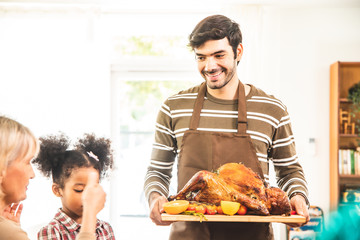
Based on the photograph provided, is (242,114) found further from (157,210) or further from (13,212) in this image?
(13,212)

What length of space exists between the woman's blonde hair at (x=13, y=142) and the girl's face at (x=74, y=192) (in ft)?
0.91

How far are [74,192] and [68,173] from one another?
0.08 metres

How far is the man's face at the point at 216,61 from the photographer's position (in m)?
1.52

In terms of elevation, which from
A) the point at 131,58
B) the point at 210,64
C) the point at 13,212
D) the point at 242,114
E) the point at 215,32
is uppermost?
the point at 131,58

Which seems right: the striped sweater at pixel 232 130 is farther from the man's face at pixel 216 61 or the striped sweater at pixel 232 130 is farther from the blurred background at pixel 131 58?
the blurred background at pixel 131 58

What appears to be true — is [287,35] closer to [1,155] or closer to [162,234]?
[162,234]

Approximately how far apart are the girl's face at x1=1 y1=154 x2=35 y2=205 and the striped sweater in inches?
20.0

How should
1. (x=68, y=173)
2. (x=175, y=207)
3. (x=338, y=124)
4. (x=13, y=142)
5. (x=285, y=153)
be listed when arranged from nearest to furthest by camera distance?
(x=13, y=142)
(x=175, y=207)
(x=68, y=173)
(x=285, y=153)
(x=338, y=124)

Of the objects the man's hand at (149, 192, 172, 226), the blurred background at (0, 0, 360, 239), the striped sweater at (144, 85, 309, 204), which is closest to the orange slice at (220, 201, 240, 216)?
the man's hand at (149, 192, 172, 226)

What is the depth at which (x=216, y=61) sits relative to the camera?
152 centimetres

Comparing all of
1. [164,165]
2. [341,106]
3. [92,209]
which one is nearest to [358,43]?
[341,106]

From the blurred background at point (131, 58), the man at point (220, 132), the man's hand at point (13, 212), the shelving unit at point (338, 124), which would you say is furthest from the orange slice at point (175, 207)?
the shelving unit at point (338, 124)

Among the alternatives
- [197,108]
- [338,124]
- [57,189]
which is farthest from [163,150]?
[338,124]

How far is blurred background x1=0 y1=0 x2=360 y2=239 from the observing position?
12.6 ft
